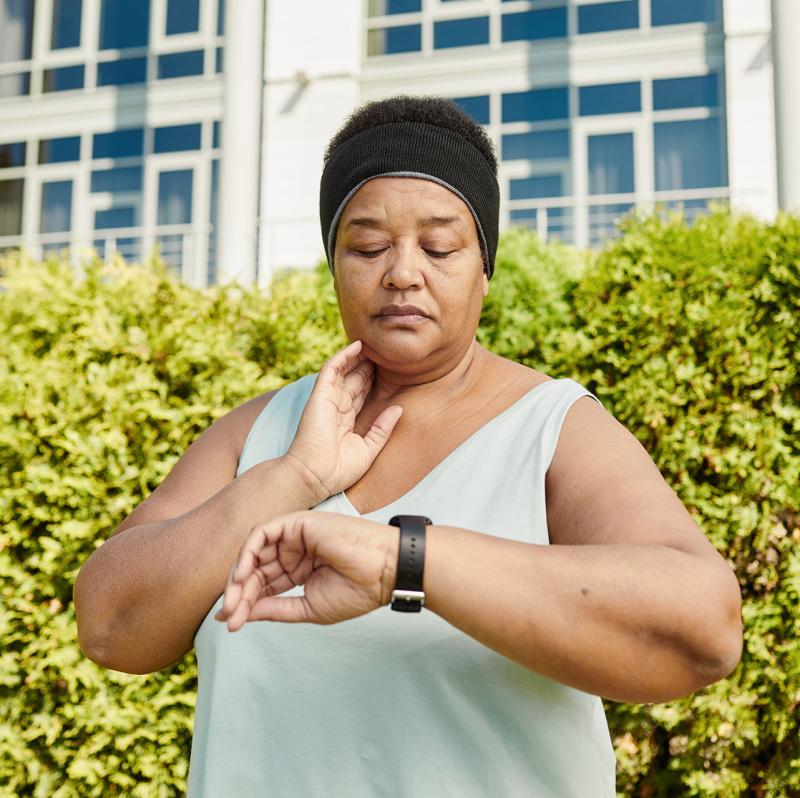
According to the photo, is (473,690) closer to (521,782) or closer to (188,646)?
(521,782)

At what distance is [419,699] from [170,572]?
0.50 m

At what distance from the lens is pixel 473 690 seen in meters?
1.42

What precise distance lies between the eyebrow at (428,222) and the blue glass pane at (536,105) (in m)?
12.8

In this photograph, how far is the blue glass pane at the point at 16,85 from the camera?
16.3m

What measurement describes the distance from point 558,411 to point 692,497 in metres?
2.36

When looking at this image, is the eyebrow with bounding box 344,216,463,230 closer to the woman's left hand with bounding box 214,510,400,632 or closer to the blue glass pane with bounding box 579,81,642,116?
the woman's left hand with bounding box 214,510,400,632

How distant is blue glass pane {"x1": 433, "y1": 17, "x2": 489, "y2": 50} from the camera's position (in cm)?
1388

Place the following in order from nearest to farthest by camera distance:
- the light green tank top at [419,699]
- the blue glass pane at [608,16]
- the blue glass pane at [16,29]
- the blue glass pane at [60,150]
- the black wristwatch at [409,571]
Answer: the black wristwatch at [409,571] → the light green tank top at [419,699] → the blue glass pane at [608,16] → the blue glass pane at [60,150] → the blue glass pane at [16,29]

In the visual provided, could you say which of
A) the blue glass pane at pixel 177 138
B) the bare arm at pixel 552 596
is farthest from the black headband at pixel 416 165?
the blue glass pane at pixel 177 138

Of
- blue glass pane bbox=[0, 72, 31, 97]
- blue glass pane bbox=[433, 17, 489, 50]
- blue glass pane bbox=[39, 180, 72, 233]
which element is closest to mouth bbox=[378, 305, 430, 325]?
blue glass pane bbox=[433, 17, 489, 50]

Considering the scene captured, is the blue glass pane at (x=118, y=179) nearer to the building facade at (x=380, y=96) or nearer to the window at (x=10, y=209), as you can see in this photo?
the building facade at (x=380, y=96)

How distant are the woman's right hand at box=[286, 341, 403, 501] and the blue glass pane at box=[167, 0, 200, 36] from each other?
15560 mm

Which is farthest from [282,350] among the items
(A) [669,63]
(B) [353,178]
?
(A) [669,63]

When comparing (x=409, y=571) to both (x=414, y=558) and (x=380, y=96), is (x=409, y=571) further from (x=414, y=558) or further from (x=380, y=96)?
(x=380, y=96)
